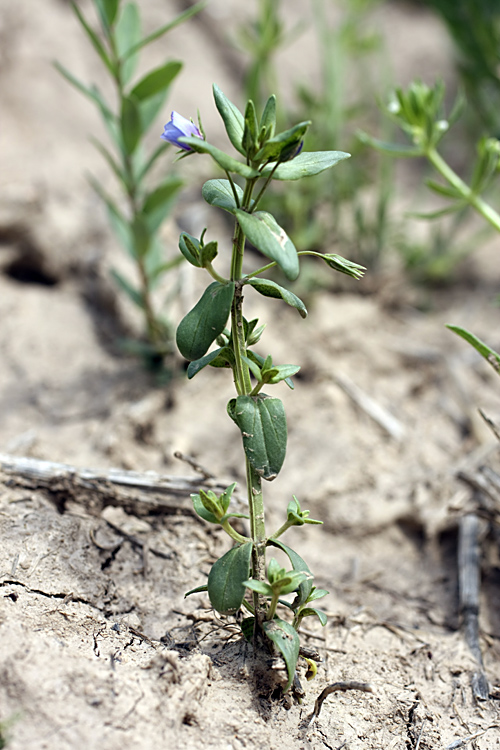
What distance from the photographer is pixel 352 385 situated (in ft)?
7.29

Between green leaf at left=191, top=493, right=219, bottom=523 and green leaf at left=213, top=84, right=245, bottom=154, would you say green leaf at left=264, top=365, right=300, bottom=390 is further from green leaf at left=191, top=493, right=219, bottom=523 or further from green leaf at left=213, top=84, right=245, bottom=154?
green leaf at left=213, top=84, right=245, bottom=154

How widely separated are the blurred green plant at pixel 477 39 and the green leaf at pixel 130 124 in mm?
1630

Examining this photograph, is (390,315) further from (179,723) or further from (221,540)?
(179,723)

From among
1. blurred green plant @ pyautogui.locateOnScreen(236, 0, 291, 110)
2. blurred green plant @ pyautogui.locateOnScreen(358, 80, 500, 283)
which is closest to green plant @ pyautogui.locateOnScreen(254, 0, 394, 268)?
blurred green plant @ pyautogui.locateOnScreen(236, 0, 291, 110)

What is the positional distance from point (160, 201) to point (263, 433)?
3.70 ft

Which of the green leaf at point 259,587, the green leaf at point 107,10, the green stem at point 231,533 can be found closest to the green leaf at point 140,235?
the green leaf at point 107,10

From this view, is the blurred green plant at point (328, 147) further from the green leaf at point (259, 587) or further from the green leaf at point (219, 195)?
the green leaf at point (259, 587)

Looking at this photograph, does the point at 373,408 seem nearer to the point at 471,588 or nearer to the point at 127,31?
the point at 471,588

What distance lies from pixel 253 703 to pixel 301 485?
2.76ft

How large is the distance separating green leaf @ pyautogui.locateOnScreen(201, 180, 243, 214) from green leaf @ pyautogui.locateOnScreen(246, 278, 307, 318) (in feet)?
0.45

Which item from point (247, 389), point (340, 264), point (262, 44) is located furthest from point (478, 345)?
point (262, 44)

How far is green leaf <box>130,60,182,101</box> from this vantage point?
1689mm

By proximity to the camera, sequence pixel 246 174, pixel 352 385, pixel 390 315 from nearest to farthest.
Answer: pixel 246 174 < pixel 352 385 < pixel 390 315

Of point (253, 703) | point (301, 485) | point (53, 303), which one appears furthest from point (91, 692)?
point (53, 303)
